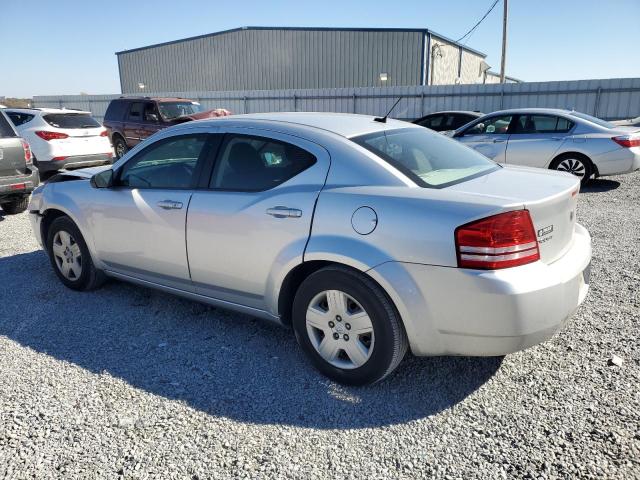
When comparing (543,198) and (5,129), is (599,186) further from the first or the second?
(5,129)

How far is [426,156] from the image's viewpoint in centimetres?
321

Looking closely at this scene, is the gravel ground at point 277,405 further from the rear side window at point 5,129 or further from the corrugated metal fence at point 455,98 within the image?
the corrugated metal fence at point 455,98

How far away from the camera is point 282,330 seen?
148 inches

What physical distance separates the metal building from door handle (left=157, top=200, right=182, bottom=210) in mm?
24604

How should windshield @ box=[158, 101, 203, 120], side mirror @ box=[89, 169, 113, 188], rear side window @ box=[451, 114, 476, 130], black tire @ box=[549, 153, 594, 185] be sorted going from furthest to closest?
rear side window @ box=[451, 114, 476, 130], windshield @ box=[158, 101, 203, 120], black tire @ box=[549, 153, 594, 185], side mirror @ box=[89, 169, 113, 188]

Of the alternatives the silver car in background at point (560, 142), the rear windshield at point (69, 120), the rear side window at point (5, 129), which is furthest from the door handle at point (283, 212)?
the rear windshield at point (69, 120)

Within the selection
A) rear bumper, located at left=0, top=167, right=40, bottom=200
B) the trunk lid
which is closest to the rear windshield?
rear bumper, located at left=0, top=167, right=40, bottom=200

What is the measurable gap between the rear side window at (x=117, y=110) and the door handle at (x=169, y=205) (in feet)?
38.9

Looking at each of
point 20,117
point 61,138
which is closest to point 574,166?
point 61,138

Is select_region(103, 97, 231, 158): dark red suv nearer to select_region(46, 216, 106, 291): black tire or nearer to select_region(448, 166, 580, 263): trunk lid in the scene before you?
select_region(46, 216, 106, 291): black tire

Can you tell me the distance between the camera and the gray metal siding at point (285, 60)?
28.3m

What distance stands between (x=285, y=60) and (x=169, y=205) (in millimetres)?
28867

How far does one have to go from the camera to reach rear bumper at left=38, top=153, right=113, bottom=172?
10094 mm

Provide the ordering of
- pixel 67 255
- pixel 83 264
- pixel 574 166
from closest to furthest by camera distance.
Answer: pixel 83 264
pixel 67 255
pixel 574 166
